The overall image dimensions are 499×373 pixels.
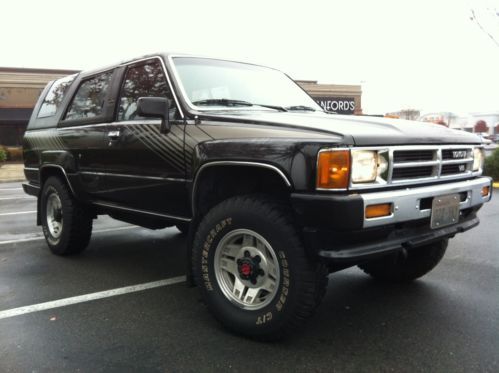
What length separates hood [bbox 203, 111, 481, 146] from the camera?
254cm

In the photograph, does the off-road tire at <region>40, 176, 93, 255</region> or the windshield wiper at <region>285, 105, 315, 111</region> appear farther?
the off-road tire at <region>40, 176, 93, 255</region>

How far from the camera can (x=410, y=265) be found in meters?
3.80

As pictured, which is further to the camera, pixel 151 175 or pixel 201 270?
pixel 151 175

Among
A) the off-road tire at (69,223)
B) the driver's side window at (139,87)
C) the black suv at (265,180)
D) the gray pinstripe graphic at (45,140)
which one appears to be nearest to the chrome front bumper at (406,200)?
the black suv at (265,180)

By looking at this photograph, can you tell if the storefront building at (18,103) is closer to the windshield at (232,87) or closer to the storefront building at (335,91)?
the storefront building at (335,91)

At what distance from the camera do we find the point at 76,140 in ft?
14.6

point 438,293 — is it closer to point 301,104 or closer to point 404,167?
point 404,167

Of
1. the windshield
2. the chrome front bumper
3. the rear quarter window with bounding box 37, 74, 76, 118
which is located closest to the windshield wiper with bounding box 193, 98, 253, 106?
the windshield

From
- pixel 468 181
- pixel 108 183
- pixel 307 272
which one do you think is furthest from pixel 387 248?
pixel 108 183

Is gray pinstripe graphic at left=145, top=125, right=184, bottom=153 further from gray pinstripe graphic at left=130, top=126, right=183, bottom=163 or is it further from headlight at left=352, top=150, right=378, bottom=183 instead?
headlight at left=352, top=150, right=378, bottom=183

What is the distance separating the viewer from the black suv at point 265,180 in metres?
2.49

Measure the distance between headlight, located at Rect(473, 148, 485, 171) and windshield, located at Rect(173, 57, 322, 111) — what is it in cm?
135

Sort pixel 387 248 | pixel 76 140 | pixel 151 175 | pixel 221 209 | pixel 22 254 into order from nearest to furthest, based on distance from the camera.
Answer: pixel 387 248
pixel 221 209
pixel 151 175
pixel 76 140
pixel 22 254

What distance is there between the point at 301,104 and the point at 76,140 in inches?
88.0
